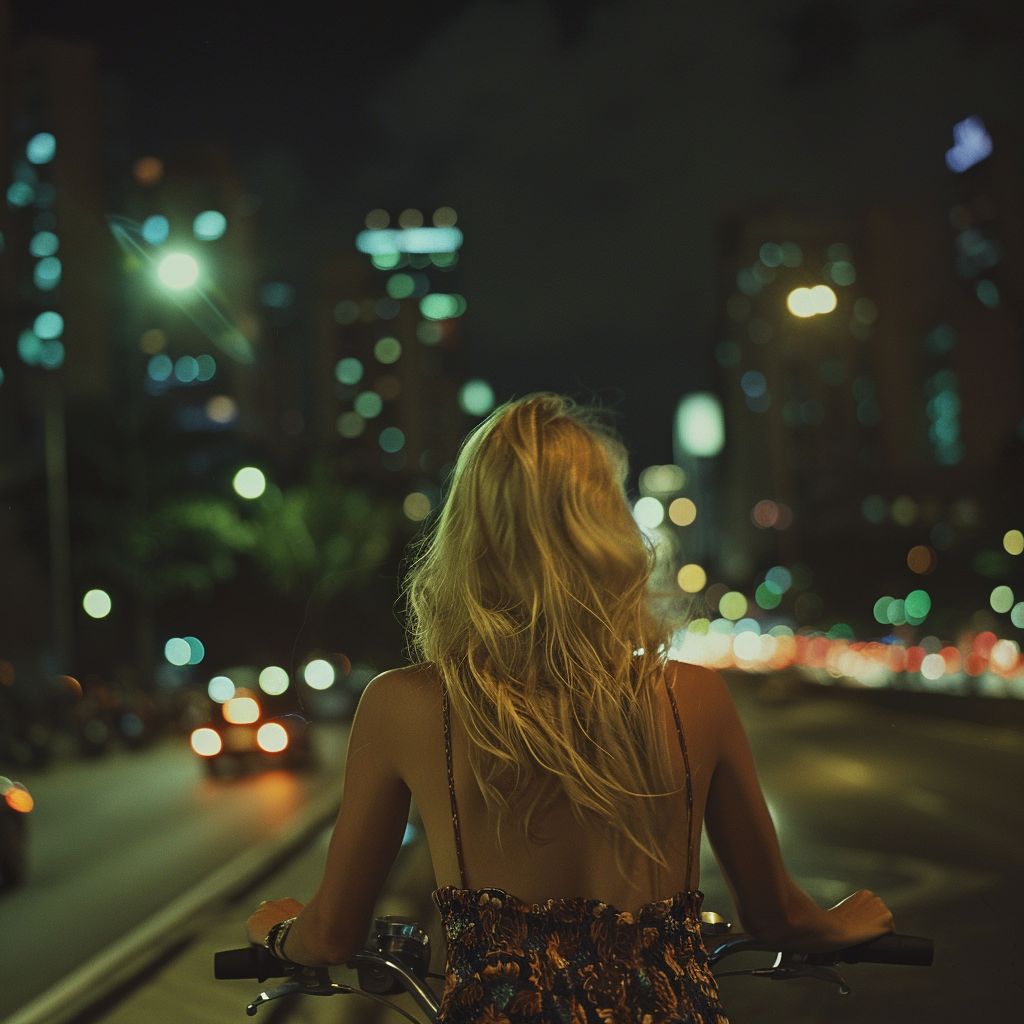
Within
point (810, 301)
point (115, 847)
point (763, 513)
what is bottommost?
point (115, 847)

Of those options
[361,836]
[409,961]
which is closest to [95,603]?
[409,961]

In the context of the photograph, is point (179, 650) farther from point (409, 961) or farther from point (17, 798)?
point (409, 961)

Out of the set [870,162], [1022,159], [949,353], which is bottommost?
[870,162]

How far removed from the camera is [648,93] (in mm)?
4762

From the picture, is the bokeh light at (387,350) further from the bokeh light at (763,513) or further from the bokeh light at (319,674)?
the bokeh light at (763,513)

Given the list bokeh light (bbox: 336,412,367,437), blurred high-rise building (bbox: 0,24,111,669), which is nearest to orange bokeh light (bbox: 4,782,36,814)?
blurred high-rise building (bbox: 0,24,111,669)

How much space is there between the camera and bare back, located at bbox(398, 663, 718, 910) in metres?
1.80

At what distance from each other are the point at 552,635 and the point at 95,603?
5288 mm

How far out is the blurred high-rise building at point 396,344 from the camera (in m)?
4.75

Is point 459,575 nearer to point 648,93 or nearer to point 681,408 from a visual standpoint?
point 681,408

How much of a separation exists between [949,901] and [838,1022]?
0.54 meters

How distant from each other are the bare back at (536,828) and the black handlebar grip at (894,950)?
0.52 meters

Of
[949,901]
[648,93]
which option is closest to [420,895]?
[949,901]

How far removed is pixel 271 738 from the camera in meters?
14.2
